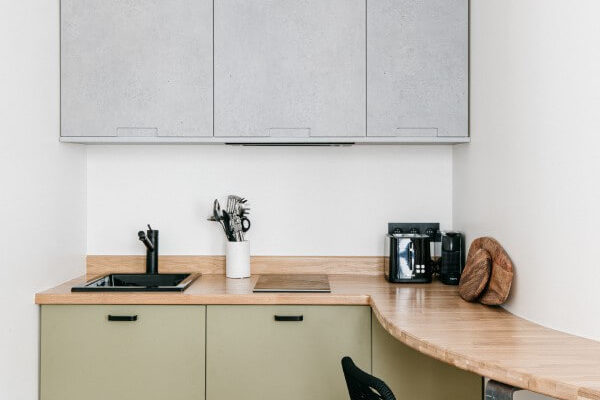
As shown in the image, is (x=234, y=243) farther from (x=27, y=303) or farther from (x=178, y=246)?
(x=27, y=303)

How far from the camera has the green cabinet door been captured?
82.7 inches

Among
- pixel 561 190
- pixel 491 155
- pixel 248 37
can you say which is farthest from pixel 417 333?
pixel 248 37

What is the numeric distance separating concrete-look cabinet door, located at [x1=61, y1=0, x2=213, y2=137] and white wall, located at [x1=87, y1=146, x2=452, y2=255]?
35 centimetres

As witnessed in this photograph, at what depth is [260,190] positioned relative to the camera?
8.80 ft

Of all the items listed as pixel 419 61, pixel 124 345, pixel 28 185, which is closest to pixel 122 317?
pixel 124 345

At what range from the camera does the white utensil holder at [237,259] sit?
250cm

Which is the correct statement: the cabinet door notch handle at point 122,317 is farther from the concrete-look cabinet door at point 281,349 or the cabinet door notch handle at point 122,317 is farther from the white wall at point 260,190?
the white wall at point 260,190

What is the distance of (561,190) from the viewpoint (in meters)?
1.58

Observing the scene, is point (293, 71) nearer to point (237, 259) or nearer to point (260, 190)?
point (260, 190)

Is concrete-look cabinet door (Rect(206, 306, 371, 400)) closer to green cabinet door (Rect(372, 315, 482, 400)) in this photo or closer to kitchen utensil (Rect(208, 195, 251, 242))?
green cabinet door (Rect(372, 315, 482, 400))

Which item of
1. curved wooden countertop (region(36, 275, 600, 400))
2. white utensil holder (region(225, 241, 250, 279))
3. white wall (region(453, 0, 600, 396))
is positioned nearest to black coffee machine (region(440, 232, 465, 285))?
curved wooden countertop (region(36, 275, 600, 400))

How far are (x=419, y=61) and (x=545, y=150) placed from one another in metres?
0.84

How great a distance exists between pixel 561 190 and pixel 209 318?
1.35m

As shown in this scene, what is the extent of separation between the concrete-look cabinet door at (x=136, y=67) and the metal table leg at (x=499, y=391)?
5.03 feet
